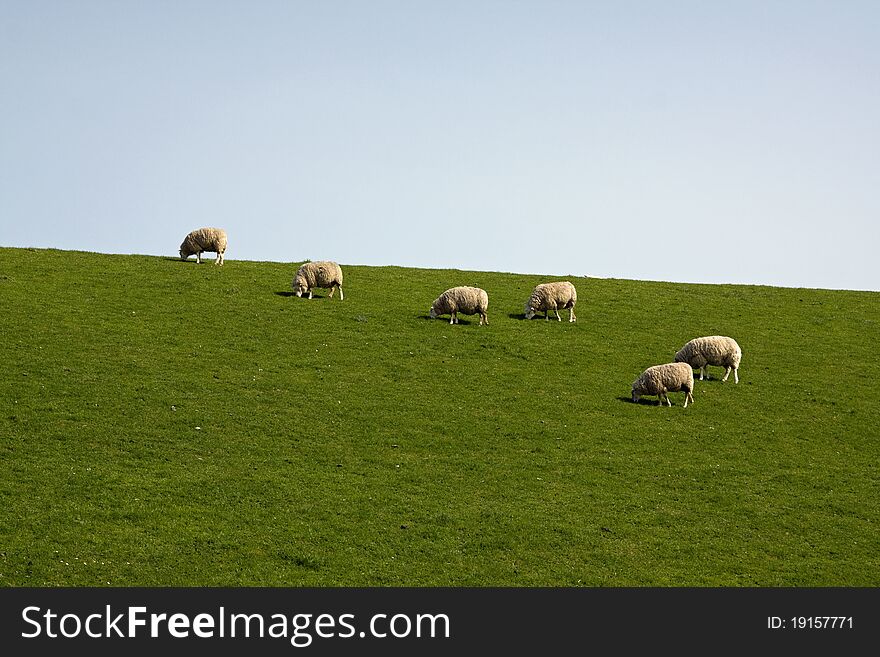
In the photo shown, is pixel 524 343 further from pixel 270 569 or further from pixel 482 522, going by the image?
pixel 270 569

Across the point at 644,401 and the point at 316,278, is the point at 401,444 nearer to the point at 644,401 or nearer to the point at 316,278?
the point at 644,401

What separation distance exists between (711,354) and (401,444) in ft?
46.8

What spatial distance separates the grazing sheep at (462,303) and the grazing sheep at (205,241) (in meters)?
12.7

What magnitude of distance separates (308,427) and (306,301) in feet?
46.0

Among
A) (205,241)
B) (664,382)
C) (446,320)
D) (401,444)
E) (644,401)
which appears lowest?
(401,444)

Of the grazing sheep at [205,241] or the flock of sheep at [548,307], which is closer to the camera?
the flock of sheep at [548,307]

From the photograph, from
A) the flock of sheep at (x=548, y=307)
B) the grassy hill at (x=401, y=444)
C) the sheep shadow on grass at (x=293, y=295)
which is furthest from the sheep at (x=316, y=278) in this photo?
the grassy hill at (x=401, y=444)

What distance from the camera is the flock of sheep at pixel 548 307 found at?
32812 mm

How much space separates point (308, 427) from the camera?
2906cm

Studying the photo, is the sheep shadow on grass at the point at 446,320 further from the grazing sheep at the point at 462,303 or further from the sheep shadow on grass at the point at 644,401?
the sheep shadow on grass at the point at 644,401

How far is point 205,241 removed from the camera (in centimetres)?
4647

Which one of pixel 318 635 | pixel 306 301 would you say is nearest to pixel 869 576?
pixel 318 635

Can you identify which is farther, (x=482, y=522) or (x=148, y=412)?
(x=148, y=412)

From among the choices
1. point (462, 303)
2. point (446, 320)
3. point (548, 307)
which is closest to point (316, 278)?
point (446, 320)
